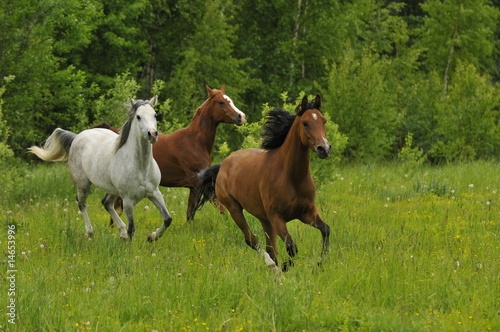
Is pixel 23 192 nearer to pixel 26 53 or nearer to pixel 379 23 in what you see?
pixel 26 53

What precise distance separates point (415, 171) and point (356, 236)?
740 centimetres

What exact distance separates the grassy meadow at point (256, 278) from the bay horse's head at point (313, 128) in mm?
1136

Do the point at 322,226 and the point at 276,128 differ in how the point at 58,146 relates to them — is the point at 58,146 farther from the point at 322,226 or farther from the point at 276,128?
the point at 322,226

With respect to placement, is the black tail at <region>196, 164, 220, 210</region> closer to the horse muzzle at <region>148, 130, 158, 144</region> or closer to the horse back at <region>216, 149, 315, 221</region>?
the horse back at <region>216, 149, 315, 221</region>

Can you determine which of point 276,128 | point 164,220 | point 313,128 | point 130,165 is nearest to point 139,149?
point 130,165

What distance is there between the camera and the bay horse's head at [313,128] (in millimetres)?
6254

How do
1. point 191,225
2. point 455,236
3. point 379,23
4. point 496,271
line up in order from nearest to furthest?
point 496,271 < point 455,236 < point 191,225 < point 379,23

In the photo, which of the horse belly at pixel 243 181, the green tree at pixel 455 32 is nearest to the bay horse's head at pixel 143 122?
the horse belly at pixel 243 181

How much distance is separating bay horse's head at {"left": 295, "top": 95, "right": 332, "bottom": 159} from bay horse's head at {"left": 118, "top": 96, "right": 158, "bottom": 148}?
1.93m

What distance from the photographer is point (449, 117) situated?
64.1 feet

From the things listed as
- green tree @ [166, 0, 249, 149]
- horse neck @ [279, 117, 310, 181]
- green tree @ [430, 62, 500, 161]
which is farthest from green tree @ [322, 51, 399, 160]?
horse neck @ [279, 117, 310, 181]

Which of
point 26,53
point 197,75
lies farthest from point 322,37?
point 26,53

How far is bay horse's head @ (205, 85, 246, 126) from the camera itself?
10.1 m

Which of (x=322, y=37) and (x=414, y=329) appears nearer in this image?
(x=414, y=329)
